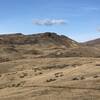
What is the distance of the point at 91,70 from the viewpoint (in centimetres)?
2336

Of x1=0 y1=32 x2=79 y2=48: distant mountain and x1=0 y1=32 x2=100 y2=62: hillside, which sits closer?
x1=0 y1=32 x2=100 y2=62: hillside

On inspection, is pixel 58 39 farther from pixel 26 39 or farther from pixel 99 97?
pixel 99 97

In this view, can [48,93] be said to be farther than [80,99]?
Yes

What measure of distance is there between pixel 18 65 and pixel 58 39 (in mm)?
39358

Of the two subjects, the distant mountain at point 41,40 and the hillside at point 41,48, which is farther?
the distant mountain at point 41,40

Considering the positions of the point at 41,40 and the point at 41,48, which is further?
the point at 41,40

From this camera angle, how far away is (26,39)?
71.2m

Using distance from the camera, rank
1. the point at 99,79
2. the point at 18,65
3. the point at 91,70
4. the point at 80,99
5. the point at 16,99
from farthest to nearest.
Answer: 1. the point at 18,65
2. the point at 91,70
3. the point at 99,79
4. the point at 16,99
5. the point at 80,99

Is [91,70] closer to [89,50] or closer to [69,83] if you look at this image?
[69,83]

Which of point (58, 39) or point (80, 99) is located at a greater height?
point (58, 39)

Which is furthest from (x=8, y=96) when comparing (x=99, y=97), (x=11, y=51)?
(x=11, y=51)

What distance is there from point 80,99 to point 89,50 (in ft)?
130

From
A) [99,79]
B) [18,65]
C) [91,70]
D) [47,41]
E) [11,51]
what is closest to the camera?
[99,79]

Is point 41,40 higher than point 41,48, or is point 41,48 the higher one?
point 41,40
